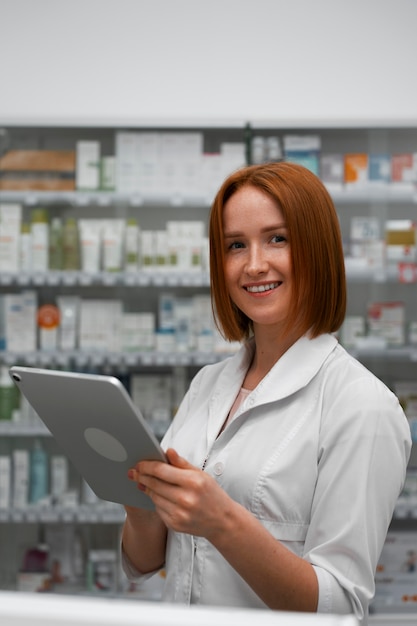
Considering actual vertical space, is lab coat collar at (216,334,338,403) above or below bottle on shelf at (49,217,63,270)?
below

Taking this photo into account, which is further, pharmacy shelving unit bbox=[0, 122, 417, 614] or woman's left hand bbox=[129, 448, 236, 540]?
pharmacy shelving unit bbox=[0, 122, 417, 614]

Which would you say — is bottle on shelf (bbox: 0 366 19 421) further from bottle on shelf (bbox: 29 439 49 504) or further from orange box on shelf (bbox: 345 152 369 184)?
orange box on shelf (bbox: 345 152 369 184)

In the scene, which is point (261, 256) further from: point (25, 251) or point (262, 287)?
point (25, 251)

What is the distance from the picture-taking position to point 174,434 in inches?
58.7

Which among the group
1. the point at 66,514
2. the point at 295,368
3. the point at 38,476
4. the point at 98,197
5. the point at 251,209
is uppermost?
the point at 98,197

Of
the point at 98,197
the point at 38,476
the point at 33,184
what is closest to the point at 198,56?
the point at 98,197

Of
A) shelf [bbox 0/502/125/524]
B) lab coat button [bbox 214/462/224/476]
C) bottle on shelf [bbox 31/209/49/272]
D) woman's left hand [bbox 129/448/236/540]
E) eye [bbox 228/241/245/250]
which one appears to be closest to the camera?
woman's left hand [bbox 129/448/236/540]

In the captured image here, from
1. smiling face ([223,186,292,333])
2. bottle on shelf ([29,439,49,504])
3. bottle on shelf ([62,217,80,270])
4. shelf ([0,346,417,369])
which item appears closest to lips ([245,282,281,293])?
smiling face ([223,186,292,333])

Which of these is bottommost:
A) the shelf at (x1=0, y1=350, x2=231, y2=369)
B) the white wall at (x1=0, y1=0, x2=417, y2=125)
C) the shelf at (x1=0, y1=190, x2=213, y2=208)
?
→ the shelf at (x1=0, y1=350, x2=231, y2=369)

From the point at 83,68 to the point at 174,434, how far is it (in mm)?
2973

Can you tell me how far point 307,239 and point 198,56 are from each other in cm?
298

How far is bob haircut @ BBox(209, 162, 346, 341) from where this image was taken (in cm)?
124

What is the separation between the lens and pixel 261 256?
1.27 m

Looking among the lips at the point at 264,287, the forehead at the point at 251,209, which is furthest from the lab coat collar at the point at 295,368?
the forehead at the point at 251,209
